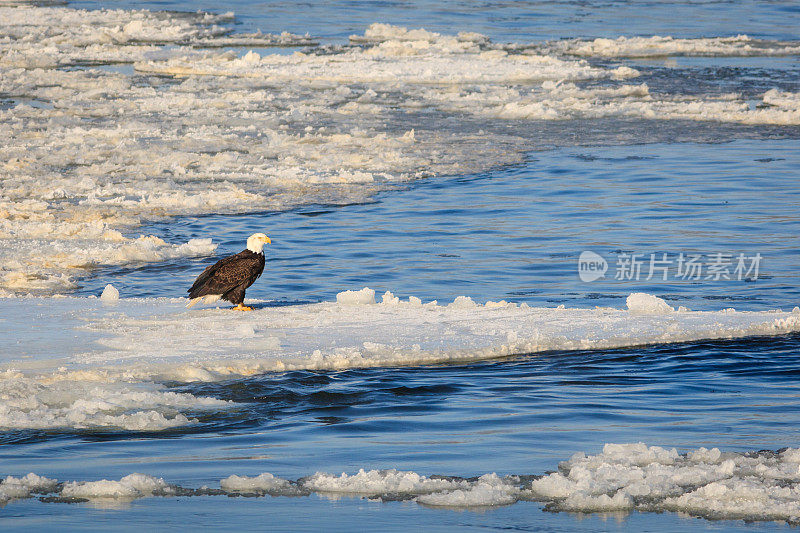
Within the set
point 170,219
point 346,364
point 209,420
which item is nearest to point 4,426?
point 209,420

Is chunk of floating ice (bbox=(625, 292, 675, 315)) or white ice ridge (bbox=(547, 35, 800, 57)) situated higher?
white ice ridge (bbox=(547, 35, 800, 57))

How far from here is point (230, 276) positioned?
29.6 ft

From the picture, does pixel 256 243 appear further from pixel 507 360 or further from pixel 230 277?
pixel 507 360

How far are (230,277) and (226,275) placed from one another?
0.11ft

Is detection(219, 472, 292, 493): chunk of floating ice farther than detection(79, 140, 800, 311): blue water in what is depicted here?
No

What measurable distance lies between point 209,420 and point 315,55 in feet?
68.0

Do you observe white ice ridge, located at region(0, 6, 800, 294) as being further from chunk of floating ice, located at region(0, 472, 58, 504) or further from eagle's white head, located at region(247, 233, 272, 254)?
chunk of floating ice, located at region(0, 472, 58, 504)

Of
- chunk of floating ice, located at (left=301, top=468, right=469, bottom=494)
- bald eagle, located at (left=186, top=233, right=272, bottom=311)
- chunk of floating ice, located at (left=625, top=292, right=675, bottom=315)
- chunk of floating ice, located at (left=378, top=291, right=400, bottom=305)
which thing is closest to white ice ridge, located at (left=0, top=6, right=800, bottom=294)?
bald eagle, located at (left=186, top=233, right=272, bottom=311)

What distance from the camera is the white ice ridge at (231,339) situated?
683 cm

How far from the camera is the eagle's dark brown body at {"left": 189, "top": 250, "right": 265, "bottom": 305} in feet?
29.6

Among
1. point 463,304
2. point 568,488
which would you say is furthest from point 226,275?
point 568,488

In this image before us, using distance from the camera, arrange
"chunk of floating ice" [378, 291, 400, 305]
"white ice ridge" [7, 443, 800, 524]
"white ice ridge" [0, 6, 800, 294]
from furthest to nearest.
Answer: "white ice ridge" [0, 6, 800, 294], "chunk of floating ice" [378, 291, 400, 305], "white ice ridge" [7, 443, 800, 524]

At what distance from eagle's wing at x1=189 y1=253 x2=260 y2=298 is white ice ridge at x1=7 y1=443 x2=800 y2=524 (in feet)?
12.2

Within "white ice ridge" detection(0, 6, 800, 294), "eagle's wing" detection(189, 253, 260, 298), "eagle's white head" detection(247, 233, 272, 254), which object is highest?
"white ice ridge" detection(0, 6, 800, 294)
